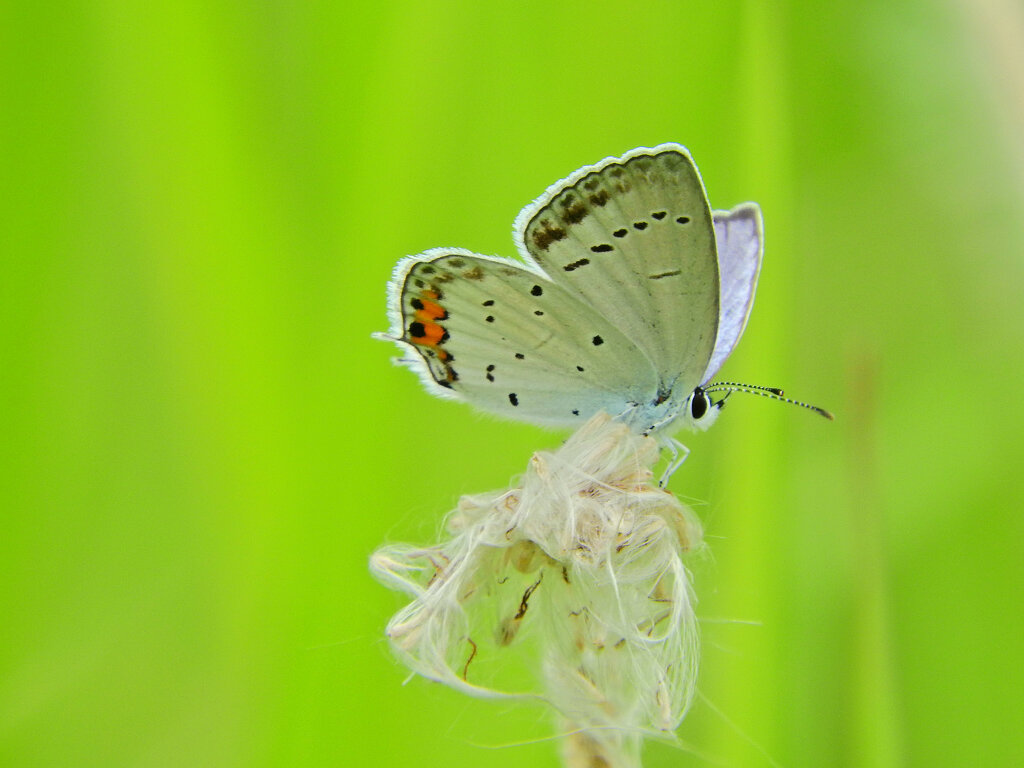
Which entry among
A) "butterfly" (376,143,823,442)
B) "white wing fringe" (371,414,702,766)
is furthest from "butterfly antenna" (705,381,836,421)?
"white wing fringe" (371,414,702,766)

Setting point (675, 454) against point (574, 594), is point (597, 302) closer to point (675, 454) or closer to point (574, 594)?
point (675, 454)

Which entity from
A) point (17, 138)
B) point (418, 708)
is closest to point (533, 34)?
point (17, 138)

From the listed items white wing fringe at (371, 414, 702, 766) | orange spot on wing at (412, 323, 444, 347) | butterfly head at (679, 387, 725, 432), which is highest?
orange spot on wing at (412, 323, 444, 347)

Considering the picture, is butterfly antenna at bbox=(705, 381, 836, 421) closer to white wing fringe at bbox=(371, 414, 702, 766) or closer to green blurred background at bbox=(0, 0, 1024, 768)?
green blurred background at bbox=(0, 0, 1024, 768)

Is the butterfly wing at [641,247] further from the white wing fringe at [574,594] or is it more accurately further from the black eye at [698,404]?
the white wing fringe at [574,594]

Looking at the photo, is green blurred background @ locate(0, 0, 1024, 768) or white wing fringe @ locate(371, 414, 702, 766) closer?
white wing fringe @ locate(371, 414, 702, 766)

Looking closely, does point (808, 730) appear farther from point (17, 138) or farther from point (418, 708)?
point (17, 138)

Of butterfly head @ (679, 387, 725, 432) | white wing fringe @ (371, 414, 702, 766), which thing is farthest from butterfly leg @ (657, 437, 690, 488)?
white wing fringe @ (371, 414, 702, 766)

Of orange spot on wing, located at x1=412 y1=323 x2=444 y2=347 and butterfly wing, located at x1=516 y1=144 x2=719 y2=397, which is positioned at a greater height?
butterfly wing, located at x1=516 y1=144 x2=719 y2=397
